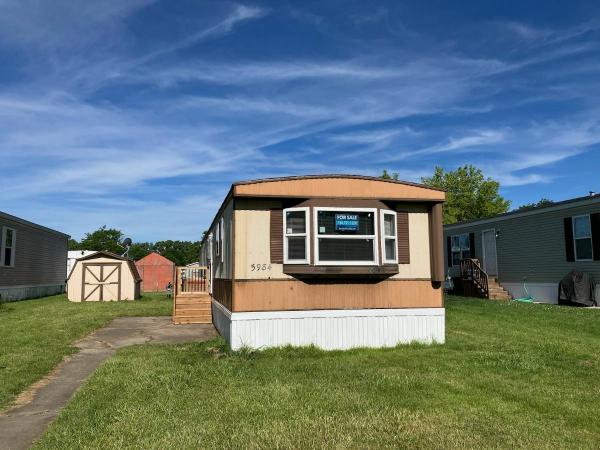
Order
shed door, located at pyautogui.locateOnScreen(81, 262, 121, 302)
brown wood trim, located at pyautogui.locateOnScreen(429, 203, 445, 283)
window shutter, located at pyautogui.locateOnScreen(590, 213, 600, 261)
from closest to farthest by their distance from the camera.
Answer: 1. brown wood trim, located at pyautogui.locateOnScreen(429, 203, 445, 283)
2. window shutter, located at pyautogui.locateOnScreen(590, 213, 600, 261)
3. shed door, located at pyautogui.locateOnScreen(81, 262, 121, 302)

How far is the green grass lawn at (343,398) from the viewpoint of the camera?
15.1ft

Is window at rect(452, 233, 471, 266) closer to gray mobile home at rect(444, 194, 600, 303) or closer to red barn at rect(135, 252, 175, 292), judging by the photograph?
gray mobile home at rect(444, 194, 600, 303)

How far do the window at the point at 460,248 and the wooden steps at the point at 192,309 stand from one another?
43.2 ft

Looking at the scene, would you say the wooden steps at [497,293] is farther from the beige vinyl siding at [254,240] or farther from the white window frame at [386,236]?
the beige vinyl siding at [254,240]

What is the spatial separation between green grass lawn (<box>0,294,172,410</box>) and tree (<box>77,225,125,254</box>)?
196 ft

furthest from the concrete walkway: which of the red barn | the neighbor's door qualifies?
the red barn

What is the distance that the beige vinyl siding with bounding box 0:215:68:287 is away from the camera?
2340cm

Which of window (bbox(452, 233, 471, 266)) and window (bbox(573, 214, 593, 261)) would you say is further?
window (bbox(452, 233, 471, 266))

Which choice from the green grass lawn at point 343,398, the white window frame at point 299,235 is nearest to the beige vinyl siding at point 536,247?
the green grass lawn at point 343,398

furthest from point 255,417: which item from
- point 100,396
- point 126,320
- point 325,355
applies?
point 126,320

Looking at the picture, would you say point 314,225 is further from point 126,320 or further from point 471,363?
point 126,320

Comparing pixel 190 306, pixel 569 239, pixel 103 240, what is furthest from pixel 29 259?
pixel 103 240

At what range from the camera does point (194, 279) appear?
17703mm

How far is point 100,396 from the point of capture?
6141 mm
